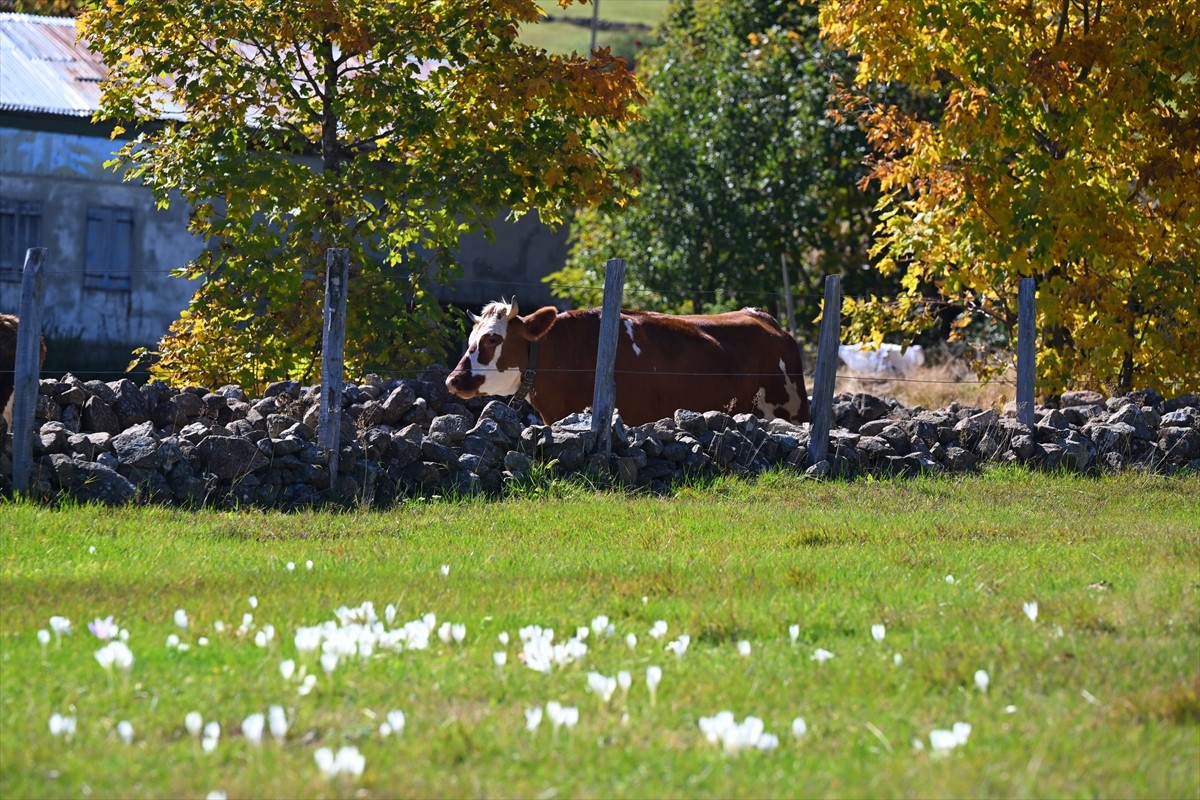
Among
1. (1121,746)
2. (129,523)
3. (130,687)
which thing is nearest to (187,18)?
(129,523)

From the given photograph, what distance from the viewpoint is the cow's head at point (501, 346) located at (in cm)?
1458

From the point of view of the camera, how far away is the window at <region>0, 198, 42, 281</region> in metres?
27.5

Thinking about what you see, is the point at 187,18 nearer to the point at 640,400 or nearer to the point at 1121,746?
the point at 640,400

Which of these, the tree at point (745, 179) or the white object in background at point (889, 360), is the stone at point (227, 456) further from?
the tree at point (745, 179)

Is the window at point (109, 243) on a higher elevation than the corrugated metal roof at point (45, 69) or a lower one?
lower

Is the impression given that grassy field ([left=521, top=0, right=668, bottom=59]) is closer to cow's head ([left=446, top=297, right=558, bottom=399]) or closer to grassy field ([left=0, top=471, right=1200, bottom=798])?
cow's head ([left=446, top=297, right=558, bottom=399])

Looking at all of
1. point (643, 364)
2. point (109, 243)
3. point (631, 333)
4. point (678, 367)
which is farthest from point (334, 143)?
point (109, 243)

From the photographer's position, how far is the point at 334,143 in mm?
16531

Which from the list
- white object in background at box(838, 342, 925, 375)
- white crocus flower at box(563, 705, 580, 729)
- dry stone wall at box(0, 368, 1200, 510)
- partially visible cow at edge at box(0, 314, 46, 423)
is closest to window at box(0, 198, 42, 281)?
white object in background at box(838, 342, 925, 375)

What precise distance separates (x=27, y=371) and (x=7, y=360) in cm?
111

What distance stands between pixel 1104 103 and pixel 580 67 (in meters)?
5.52

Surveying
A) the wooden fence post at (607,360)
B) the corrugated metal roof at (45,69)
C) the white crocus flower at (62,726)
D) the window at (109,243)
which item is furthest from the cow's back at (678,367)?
the window at (109,243)

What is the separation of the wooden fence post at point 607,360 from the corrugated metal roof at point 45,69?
1604 cm

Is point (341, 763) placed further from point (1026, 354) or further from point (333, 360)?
point (1026, 354)
